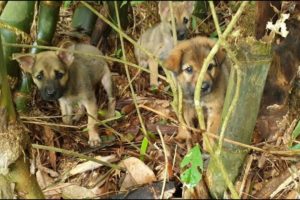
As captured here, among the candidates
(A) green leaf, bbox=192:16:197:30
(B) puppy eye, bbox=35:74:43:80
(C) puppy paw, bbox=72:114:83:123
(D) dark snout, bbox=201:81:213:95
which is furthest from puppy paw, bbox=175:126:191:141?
(A) green leaf, bbox=192:16:197:30

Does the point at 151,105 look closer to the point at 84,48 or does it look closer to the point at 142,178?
the point at 84,48

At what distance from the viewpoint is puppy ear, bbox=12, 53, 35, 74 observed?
14.9 feet

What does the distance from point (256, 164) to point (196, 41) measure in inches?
50.8

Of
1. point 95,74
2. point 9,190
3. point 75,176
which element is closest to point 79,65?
point 95,74

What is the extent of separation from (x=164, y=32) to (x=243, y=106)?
3.58 meters

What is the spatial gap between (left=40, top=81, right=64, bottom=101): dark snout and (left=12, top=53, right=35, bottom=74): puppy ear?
0.21 meters

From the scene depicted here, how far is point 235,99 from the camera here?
262 centimetres

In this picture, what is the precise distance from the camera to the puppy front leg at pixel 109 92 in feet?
16.3

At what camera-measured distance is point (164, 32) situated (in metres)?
6.36

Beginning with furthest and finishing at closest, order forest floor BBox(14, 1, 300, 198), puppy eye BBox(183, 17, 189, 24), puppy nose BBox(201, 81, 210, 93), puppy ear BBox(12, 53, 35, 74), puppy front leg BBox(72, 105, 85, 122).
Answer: puppy eye BBox(183, 17, 189, 24)
puppy front leg BBox(72, 105, 85, 122)
puppy ear BBox(12, 53, 35, 74)
puppy nose BBox(201, 81, 210, 93)
forest floor BBox(14, 1, 300, 198)

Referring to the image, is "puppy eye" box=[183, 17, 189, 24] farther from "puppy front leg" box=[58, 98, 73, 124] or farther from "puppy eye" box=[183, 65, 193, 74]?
"puppy eye" box=[183, 65, 193, 74]

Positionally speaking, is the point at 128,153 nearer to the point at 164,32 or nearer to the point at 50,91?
the point at 50,91

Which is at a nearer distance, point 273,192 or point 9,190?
point 9,190

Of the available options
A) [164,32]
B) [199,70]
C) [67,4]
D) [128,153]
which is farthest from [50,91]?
[164,32]
